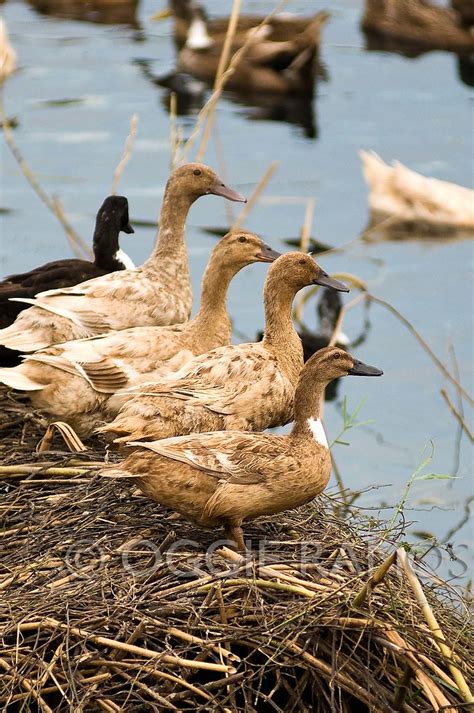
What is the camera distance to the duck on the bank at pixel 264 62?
2070cm

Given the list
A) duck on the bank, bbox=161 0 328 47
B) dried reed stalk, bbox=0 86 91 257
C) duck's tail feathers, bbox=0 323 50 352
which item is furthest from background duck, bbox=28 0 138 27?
duck's tail feathers, bbox=0 323 50 352

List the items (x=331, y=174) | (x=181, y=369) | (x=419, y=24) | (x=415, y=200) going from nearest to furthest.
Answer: (x=181, y=369) < (x=415, y=200) < (x=331, y=174) < (x=419, y=24)

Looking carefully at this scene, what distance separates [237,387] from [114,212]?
2.44 m

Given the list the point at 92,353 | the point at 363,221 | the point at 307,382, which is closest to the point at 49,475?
the point at 92,353

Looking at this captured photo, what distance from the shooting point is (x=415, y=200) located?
17203 millimetres

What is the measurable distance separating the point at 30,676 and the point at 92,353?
208cm

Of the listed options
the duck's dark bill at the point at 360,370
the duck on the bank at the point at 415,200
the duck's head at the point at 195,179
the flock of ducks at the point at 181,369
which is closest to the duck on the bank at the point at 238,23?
the duck on the bank at the point at 415,200

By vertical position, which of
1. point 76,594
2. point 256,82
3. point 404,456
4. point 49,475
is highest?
point 76,594

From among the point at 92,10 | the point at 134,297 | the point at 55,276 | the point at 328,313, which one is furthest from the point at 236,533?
the point at 92,10

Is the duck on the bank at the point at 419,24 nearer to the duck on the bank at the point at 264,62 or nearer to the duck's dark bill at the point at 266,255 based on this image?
the duck on the bank at the point at 264,62

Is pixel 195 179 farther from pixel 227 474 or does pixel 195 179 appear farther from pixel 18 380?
pixel 227 474

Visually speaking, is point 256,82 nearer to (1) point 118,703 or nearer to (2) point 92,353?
(2) point 92,353

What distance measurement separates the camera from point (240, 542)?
19.1 feet

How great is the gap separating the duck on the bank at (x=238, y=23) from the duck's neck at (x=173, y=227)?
11759mm
